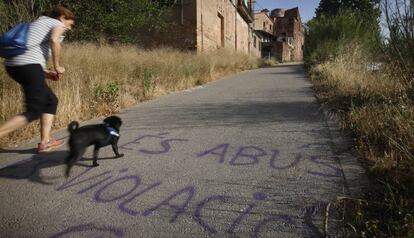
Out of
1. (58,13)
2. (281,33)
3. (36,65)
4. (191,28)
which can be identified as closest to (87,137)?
(36,65)

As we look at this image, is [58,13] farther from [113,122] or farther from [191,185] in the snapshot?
[191,185]

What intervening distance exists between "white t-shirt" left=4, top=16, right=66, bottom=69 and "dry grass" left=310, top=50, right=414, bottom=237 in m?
3.35

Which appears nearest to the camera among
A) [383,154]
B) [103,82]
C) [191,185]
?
[191,185]

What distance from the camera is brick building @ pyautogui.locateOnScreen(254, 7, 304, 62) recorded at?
58.2 meters

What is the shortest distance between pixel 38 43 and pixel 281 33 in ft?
230

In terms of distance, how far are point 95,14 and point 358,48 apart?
9443 mm

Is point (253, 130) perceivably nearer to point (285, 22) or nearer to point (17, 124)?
point (17, 124)

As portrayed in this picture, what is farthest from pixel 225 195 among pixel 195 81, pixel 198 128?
pixel 195 81

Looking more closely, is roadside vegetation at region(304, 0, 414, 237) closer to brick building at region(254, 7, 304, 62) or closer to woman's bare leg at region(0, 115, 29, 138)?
woman's bare leg at region(0, 115, 29, 138)

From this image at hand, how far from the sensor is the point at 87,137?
13.0ft

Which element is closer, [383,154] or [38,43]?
[383,154]

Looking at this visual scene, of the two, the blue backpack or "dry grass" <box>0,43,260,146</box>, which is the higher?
the blue backpack

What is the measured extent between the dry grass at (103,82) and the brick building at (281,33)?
43.9 m

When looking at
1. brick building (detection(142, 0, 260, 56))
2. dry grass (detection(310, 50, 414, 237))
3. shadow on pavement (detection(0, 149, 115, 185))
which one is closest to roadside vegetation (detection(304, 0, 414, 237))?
dry grass (detection(310, 50, 414, 237))
